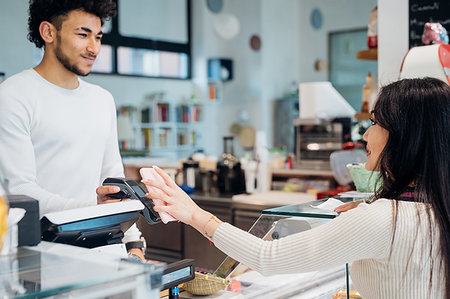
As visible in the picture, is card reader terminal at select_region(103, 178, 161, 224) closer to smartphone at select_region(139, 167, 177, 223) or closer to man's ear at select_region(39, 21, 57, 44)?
smartphone at select_region(139, 167, 177, 223)

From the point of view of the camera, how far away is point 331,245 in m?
1.40

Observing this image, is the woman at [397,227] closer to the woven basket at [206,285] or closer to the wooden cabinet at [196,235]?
the woven basket at [206,285]

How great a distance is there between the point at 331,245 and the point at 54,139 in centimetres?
139

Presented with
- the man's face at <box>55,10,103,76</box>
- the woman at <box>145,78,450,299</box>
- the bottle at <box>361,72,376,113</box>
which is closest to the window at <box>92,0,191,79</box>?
the bottle at <box>361,72,376,113</box>

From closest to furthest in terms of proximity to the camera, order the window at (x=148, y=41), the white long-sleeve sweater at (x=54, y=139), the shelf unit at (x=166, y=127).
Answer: the white long-sleeve sweater at (x=54, y=139)
the window at (x=148, y=41)
the shelf unit at (x=166, y=127)

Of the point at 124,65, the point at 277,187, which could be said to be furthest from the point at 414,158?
the point at 124,65

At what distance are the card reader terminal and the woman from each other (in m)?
0.13

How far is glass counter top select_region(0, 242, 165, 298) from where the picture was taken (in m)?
1.02

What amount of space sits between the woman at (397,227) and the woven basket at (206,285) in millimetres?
442

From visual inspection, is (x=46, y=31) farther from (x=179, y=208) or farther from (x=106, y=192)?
(x=179, y=208)

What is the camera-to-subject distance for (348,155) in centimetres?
455

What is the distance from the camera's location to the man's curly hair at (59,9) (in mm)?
2445

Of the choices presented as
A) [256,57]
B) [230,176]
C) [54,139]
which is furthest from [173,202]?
[256,57]

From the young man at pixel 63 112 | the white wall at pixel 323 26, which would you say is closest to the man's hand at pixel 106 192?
the young man at pixel 63 112
